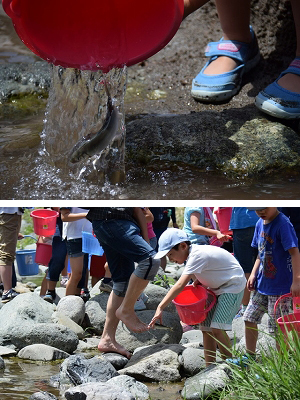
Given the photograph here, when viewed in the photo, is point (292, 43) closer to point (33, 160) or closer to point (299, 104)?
point (299, 104)

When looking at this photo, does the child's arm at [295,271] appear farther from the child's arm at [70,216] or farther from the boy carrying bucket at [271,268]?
the child's arm at [70,216]

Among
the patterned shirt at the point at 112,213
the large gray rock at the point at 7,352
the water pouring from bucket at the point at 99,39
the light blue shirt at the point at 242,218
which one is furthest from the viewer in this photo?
the light blue shirt at the point at 242,218

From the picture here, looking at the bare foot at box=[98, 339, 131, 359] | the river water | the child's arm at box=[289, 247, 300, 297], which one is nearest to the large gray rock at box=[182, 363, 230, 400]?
the child's arm at box=[289, 247, 300, 297]

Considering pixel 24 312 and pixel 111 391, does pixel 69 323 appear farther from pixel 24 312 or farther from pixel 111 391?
pixel 111 391

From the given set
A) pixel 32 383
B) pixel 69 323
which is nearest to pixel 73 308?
pixel 69 323

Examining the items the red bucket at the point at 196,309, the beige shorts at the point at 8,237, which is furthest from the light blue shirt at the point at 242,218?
the beige shorts at the point at 8,237

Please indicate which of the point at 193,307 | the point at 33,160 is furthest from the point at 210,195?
the point at 33,160

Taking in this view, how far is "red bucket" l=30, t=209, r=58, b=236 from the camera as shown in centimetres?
517

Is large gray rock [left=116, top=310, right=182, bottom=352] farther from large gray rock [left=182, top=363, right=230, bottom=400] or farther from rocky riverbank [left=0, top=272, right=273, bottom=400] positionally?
large gray rock [left=182, top=363, right=230, bottom=400]

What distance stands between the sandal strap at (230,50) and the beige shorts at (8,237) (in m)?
2.06

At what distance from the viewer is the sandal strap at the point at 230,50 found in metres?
4.26

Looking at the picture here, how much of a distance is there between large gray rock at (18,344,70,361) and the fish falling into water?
121 cm

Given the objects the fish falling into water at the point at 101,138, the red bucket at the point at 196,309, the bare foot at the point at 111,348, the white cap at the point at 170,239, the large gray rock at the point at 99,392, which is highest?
the fish falling into water at the point at 101,138

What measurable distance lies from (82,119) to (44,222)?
5.63 feet
